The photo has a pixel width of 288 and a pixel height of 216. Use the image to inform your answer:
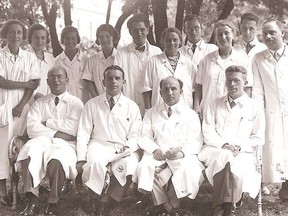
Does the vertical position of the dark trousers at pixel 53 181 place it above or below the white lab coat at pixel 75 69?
below

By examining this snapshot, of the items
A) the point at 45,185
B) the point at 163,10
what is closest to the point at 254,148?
the point at 45,185

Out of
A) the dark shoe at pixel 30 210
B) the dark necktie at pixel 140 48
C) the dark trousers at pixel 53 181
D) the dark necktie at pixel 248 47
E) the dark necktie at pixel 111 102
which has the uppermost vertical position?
the dark necktie at pixel 248 47

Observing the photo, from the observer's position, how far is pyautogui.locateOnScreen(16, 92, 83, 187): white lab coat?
206 inches

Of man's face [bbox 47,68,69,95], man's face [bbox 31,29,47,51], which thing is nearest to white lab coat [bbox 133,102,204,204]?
man's face [bbox 47,68,69,95]

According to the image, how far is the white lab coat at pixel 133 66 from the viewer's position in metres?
6.37

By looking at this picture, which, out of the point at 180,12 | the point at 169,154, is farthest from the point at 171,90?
the point at 180,12

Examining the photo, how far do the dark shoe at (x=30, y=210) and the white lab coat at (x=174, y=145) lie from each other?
101cm

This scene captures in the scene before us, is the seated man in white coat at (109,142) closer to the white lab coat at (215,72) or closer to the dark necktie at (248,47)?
the white lab coat at (215,72)

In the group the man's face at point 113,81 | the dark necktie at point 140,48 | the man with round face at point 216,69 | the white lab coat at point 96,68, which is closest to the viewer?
the man's face at point 113,81

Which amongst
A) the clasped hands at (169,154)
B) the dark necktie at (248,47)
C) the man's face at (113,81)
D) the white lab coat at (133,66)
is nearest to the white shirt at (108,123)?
the man's face at (113,81)

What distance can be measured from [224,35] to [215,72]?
454 millimetres

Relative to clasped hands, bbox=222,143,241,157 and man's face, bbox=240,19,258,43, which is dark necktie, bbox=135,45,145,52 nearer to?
man's face, bbox=240,19,258,43

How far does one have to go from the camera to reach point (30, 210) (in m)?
5.17

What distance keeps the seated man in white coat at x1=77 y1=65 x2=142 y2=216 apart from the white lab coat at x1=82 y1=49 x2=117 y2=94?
39.4 inches
